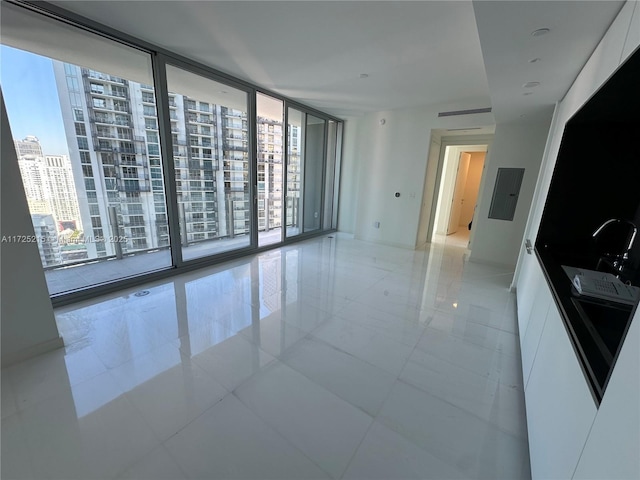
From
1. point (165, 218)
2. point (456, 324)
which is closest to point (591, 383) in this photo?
point (456, 324)

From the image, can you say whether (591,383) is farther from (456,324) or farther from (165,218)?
(165,218)

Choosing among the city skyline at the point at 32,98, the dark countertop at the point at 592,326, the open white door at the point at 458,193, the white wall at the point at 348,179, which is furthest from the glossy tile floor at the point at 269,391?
the open white door at the point at 458,193

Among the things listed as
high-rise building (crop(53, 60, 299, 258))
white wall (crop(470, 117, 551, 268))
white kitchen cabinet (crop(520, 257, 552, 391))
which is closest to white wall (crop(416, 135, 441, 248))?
white wall (crop(470, 117, 551, 268))

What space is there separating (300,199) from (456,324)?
409 centimetres

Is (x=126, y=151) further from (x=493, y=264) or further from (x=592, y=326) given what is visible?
(x=493, y=264)

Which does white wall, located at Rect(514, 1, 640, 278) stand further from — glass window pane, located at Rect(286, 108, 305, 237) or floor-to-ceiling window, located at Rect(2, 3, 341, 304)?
glass window pane, located at Rect(286, 108, 305, 237)

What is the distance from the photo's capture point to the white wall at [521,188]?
4.12 m

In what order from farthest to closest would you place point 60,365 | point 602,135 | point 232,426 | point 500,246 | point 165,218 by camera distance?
point 500,246 → point 165,218 → point 602,135 → point 60,365 → point 232,426

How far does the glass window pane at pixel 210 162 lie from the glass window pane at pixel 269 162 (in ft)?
1.18

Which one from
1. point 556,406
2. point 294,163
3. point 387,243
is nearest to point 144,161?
point 294,163

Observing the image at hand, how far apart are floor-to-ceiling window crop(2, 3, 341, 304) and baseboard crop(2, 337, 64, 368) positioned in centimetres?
84

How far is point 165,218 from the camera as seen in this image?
349 cm

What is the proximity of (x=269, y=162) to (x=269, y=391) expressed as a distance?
13.4 ft

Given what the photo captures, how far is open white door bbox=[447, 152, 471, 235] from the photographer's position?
22.8ft
